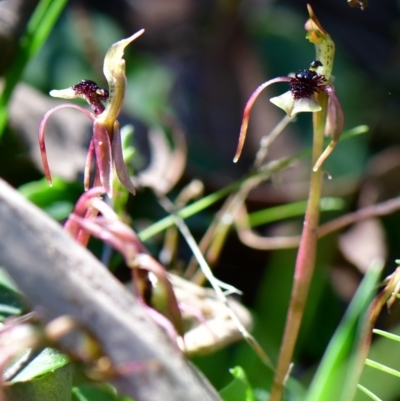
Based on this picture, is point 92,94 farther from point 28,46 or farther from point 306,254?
point 28,46

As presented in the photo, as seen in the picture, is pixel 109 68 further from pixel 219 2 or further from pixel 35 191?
pixel 219 2

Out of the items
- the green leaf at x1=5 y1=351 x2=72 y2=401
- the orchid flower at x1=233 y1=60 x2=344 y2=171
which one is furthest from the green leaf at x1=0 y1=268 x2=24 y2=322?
the orchid flower at x1=233 y1=60 x2=344 y2=171

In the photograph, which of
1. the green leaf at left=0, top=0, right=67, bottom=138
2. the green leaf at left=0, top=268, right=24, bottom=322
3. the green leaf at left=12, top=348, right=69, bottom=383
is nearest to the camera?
the green leaf at left=12, top=348, right=69, bottom=383

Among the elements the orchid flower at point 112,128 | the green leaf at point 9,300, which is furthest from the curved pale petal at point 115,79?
the green leaf at point 9,300

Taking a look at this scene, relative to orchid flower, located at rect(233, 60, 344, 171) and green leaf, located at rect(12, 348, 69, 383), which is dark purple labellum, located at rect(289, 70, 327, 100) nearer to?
orchid flower, located at rect(233, 60, 344, 171)

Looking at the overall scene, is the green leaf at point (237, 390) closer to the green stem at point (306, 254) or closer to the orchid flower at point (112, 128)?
the green stem at point (306, 254)

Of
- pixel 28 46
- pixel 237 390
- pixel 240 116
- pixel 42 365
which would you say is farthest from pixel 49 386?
pixel 240 116
